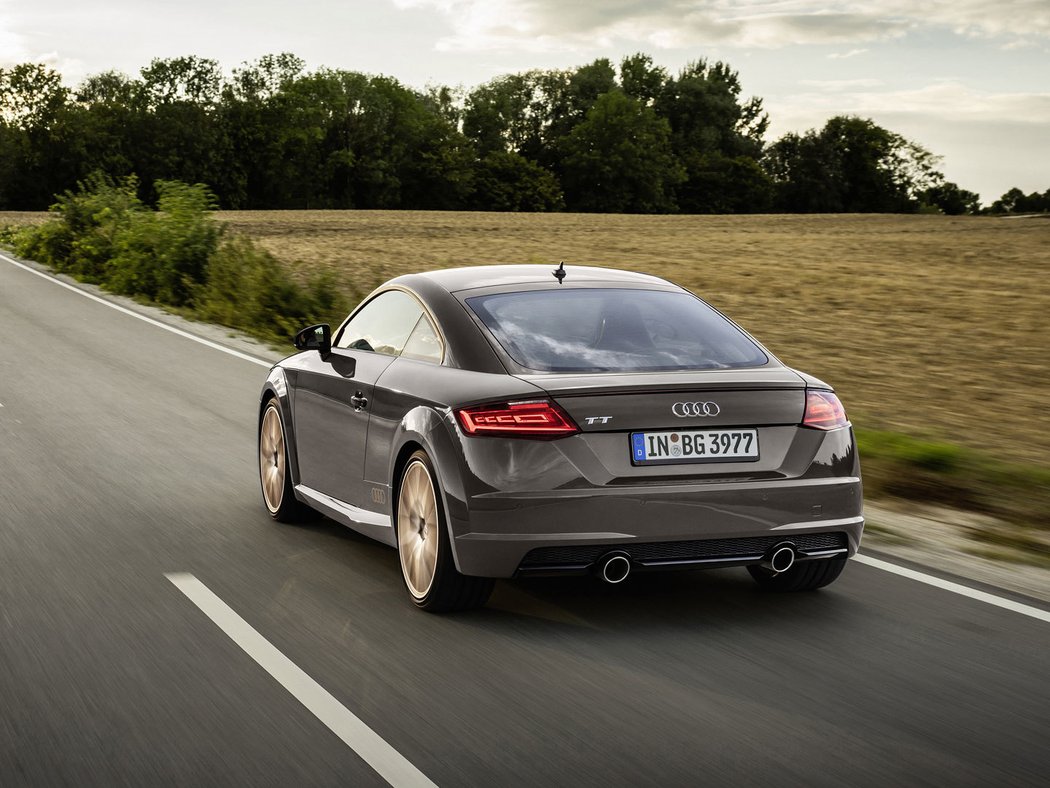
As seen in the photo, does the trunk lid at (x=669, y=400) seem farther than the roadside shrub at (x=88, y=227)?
No

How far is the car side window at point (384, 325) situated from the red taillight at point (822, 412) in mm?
1853

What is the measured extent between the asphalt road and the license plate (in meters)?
0.71

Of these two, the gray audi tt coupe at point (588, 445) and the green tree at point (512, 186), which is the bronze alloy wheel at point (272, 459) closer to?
the gray audi tt coupe at point (588, 445)

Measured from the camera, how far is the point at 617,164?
127438 millimetres

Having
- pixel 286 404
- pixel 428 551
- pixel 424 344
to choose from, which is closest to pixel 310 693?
pixel 428 551

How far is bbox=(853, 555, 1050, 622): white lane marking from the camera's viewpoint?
5.97 metres

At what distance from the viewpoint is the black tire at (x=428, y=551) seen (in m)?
5.73

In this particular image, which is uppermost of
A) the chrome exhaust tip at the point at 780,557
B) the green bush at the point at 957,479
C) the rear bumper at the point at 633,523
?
the rear bumper at the point at 633,523

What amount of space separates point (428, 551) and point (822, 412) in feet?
5.67

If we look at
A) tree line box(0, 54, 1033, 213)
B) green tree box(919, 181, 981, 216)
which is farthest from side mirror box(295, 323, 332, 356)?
green tree box(919, 181, 981, 216)

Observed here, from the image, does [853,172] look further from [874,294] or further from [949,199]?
[874,294]

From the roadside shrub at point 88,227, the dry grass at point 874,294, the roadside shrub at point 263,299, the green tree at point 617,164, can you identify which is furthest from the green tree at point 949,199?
the roadside shrub at point 263,299

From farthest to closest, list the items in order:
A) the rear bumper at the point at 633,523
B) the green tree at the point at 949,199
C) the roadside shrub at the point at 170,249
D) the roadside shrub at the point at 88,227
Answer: the green tree at the point at 949,199, the roadside shrub at the point at 88,227, the roadside shrub at the point at 170,249, the rear bumper at the point at 633,523

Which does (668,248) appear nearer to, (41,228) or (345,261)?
(345,261)
